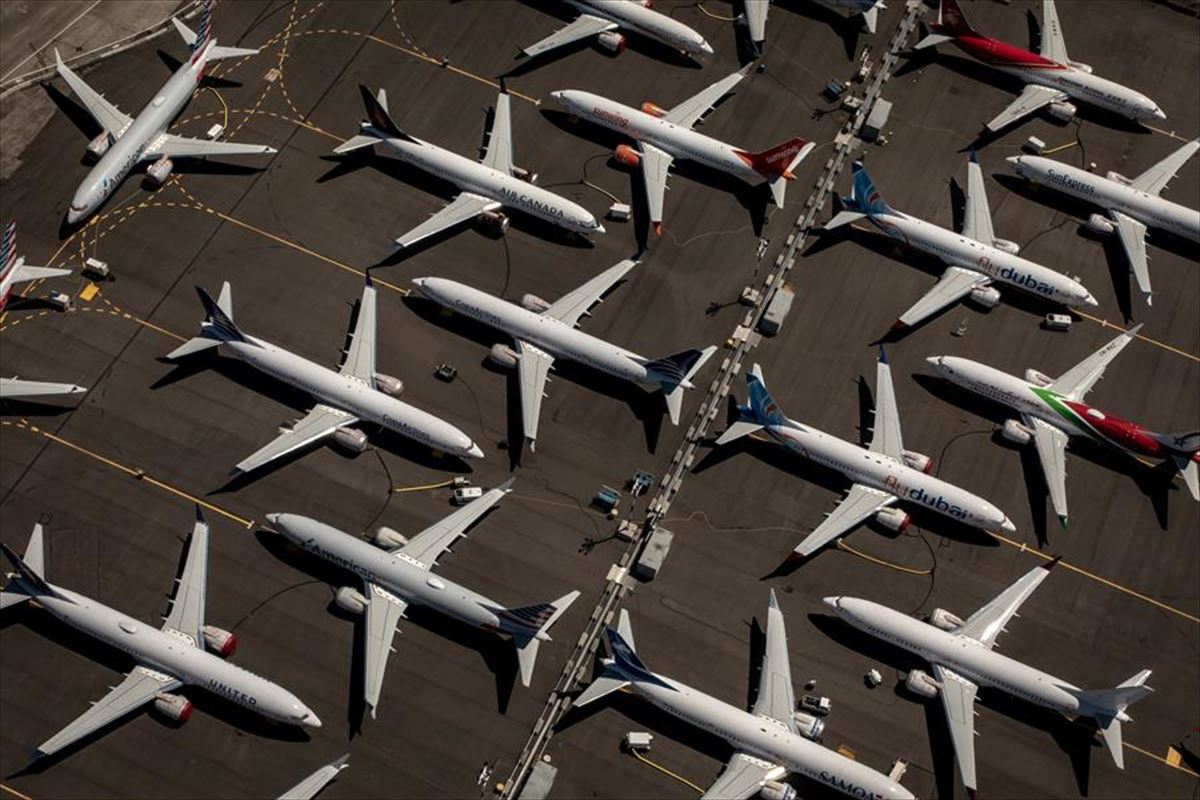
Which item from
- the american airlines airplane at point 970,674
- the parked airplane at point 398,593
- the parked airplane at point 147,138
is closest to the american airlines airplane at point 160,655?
the parked airplane at point 398,593

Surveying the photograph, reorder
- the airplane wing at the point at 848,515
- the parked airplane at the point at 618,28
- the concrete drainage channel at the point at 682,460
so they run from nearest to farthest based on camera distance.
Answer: the concrete drainage channel at the point at 682,460
the airplane wing at the point at 848,515
the parked airplane at the point at 618,28

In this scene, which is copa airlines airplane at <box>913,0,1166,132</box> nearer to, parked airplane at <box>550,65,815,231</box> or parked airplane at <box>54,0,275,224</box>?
parked airplane at <box>550,65,815,231</box>

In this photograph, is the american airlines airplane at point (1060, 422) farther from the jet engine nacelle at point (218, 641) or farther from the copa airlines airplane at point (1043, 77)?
the jet engine nacelle at point (218, 641)

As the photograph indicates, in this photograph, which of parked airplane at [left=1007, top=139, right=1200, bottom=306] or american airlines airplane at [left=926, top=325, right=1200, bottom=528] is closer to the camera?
american airlines airplane at [left=926, top=325, right=1200, bottom=528]

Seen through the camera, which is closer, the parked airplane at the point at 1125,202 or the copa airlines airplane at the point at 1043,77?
the parked airplane at the point at 1125,202

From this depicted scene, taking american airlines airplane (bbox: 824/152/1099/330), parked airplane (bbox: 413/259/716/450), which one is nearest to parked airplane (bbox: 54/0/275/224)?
parked airplane (bbox: 413/259/716/450)

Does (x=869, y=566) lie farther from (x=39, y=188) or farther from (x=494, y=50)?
(x=39, y=188)

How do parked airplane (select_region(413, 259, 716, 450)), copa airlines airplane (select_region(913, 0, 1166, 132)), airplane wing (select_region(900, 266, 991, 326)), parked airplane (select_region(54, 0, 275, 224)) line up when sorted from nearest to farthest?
Answer: parked airplane (select_region(413, 259, 716, 450)), parked airplane (select_region(54, 0, 275, 224)), airplane wing (select_region(900, 266, 991, 326)), copa airlines airplane (select_region(913, 0, 1166, 132))
